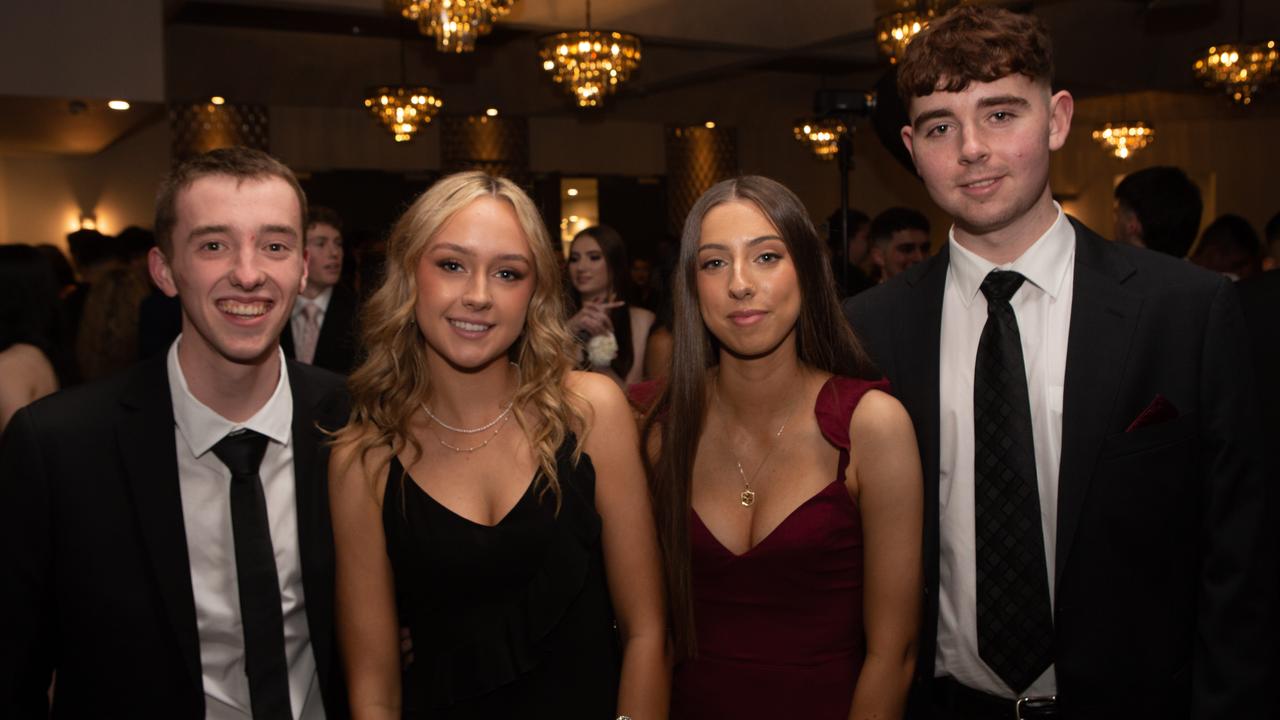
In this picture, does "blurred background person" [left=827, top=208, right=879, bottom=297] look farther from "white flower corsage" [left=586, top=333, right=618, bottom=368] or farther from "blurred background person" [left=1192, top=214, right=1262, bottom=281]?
"blurred background person" [left=1192, top=214, right=1262, bottom=281]

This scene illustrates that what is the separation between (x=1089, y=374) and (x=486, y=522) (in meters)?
1.11

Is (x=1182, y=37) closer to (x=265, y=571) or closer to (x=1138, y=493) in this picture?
(x=1138, y=493)

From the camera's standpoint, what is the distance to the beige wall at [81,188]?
38.3ft

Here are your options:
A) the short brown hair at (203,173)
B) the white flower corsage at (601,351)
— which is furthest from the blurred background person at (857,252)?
the short brown hair at (203,173)

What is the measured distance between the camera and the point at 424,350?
6.99 ft

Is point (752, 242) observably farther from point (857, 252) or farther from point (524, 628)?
point (857, 252)

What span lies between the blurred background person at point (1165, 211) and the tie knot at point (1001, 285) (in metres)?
2.04

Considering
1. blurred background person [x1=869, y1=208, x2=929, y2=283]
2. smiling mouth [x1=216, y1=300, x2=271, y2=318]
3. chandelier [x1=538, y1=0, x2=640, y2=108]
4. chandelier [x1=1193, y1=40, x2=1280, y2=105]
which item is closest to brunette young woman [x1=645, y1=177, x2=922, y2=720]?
smiling mouth [x1=216, y1=300, x2=271, y2=318]

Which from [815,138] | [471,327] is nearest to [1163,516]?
[471,327]

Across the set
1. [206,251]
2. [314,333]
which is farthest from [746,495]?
[314,333]

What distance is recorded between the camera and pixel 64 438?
1.84 meters

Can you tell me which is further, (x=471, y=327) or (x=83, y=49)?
(x=83, y=49)

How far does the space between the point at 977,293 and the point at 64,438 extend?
1.66 m

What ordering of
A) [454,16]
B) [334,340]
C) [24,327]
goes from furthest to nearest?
[454,16] → [334,340] → [24,327]
